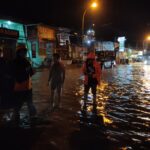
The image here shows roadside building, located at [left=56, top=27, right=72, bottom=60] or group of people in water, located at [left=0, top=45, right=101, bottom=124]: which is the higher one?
roadside building, located at [left=56, top=27, right=72, bottom=60]

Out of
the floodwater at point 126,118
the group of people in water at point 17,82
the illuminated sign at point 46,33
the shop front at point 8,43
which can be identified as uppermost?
the illuminated sign at point 46,33

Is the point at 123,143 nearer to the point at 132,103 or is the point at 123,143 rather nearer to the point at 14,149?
the point at 14,149

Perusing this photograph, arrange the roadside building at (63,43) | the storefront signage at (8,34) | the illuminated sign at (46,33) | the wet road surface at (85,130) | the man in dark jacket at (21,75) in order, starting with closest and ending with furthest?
the wet road surface at (85,130) → the man in dark jacket at (21,75) → the storefront signage at (8,34) → the illuminated sign at (46,33) → the roadside building at (63,43)

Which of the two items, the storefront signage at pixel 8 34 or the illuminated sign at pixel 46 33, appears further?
the illuminated sign at pixel 46 33

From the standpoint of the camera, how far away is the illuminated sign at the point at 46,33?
36406 mm

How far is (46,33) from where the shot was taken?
38.5m

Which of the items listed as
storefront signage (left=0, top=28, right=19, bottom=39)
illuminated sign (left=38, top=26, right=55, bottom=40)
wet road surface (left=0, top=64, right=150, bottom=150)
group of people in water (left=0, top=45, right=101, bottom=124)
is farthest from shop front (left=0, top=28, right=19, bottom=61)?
illuminated sign (left=38, top=26, right=55, bottom=40)

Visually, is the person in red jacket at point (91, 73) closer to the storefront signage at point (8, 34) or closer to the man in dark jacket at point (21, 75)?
the storefront signage at point (8, 34)

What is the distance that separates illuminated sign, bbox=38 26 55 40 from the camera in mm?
36406

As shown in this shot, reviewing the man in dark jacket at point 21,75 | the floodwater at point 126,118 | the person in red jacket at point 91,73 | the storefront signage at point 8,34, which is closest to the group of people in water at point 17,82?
the man in dark jacket at point 21,75

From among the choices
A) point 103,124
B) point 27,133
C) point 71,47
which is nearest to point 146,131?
point 103,124

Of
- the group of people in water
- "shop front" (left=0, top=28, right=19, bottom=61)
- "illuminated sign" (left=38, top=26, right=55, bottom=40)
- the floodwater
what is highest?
"illuminated sign" (left=38, top=26, right=55, bottom=40)

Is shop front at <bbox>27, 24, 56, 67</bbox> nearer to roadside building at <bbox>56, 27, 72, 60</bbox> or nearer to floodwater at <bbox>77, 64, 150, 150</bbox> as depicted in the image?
roadside building at <bbox>56, 27, 72, 60</bbox>

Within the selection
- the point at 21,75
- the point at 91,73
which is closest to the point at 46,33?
the point at 91,73
